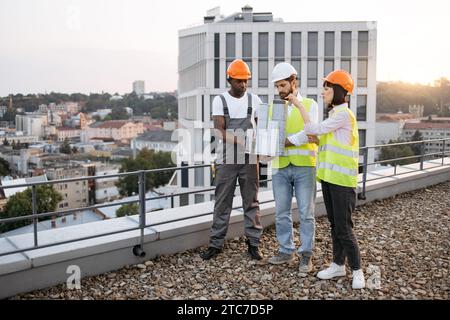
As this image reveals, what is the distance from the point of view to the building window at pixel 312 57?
50.8m

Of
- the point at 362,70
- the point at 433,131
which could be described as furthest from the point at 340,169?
the point at 433,131

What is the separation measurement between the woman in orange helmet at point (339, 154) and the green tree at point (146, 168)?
78689mm

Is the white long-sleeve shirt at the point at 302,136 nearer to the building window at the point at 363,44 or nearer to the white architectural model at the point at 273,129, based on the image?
the white architectural model at the point at 273,129

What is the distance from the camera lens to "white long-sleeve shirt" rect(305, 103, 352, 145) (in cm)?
Result: 404

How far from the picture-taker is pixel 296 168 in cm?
449

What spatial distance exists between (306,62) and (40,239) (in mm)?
48979

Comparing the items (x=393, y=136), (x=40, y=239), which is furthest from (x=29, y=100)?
(x=40, y=239)

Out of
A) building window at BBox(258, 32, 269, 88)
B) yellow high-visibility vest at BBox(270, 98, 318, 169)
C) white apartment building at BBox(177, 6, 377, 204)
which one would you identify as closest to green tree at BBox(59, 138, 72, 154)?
white apartment building at BBox(177, 6, 377, 204)

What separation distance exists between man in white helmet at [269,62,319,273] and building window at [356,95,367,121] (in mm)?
46785

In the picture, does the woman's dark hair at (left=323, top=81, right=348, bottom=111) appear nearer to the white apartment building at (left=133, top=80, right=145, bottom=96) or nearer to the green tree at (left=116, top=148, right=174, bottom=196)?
the green tree at (left=116, top=148, right=174, bottom=196)

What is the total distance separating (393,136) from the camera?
8200 centimetres

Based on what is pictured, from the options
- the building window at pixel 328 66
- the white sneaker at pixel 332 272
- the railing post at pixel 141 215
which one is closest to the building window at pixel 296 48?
the building window at pixel 328 66
